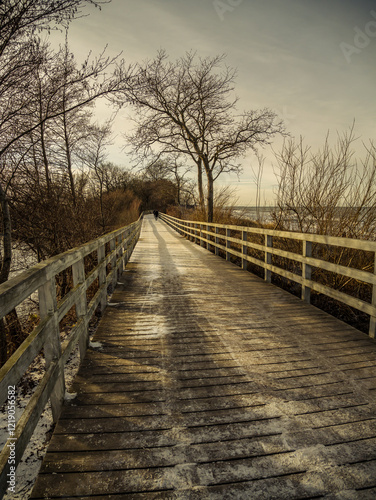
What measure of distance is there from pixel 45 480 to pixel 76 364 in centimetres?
148

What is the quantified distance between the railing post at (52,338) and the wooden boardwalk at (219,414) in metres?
0.12

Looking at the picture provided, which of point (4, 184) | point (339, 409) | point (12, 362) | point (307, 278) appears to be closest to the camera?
point (12, 362)

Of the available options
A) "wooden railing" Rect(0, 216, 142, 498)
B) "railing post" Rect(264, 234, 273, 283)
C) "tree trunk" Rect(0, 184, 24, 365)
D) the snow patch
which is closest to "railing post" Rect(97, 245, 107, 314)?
"wooden railing" Rect(0, 216, 142, 498)

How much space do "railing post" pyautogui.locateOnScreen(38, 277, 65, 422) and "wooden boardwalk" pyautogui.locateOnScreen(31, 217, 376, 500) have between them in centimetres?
12

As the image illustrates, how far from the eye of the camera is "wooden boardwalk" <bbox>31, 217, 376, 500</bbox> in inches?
64.6

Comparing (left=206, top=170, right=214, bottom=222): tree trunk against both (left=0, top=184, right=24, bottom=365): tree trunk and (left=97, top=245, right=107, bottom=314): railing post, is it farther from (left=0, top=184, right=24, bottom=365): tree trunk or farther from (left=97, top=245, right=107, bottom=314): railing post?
(left=97, top=245, right=107, bottom=314): railing post

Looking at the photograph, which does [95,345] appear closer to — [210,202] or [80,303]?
[80,303]

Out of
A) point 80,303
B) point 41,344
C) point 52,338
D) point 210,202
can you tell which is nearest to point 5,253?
point 80,303

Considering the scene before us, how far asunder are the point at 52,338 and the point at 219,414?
4.34 feet

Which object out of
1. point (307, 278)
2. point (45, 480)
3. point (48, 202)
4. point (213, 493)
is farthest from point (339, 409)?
point (48, 202)

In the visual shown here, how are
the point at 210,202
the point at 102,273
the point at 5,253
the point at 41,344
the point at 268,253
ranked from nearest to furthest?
the point at 41,344 < the point at 102,273 < the point at 5,253 < the point at 268,253 < the point at 210,202

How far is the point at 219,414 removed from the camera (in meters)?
2.18

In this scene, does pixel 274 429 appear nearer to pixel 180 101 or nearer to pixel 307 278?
pixel 307 278

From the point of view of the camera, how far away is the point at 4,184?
6.97 metres
